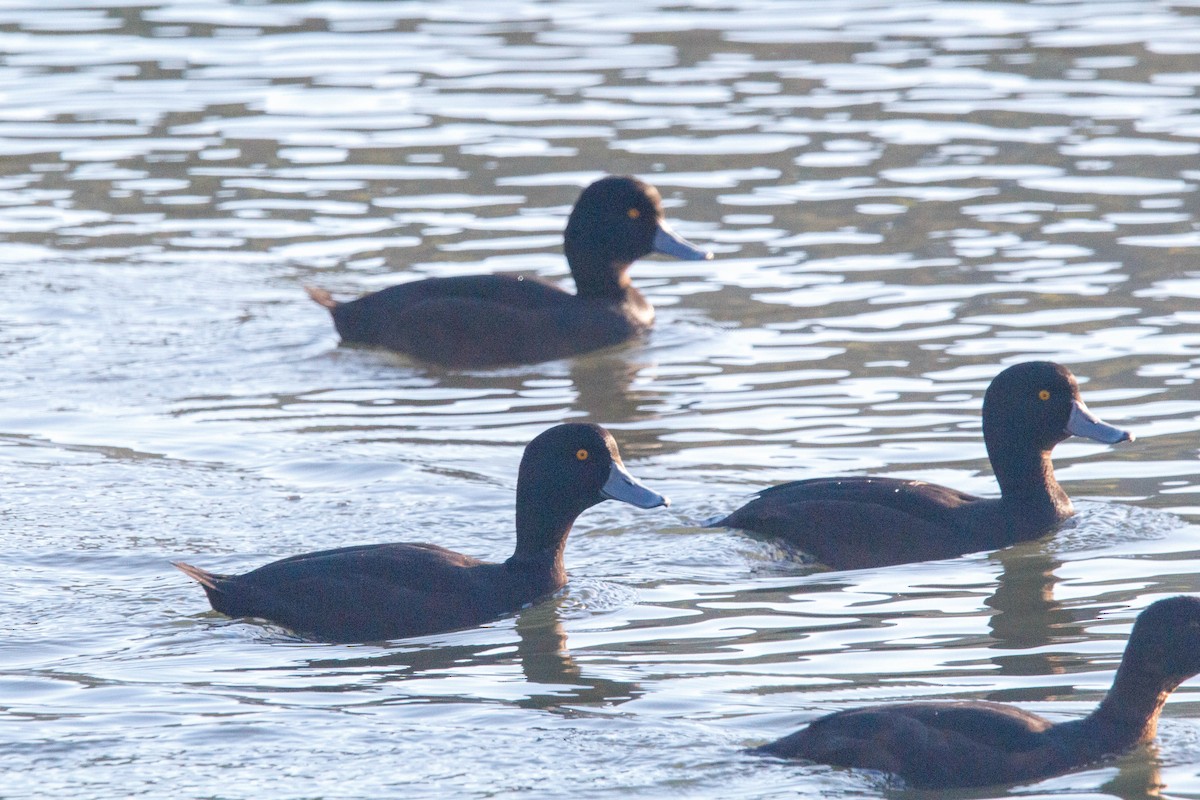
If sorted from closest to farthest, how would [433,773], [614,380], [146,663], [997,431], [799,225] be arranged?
1. [433,773]
2. [146,663]
3. [997,431]
4. [614,380]
5. [799,225]

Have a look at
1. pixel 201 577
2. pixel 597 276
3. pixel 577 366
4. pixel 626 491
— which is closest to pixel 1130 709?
pixel 626 491

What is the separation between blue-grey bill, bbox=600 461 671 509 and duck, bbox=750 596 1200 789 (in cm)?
236

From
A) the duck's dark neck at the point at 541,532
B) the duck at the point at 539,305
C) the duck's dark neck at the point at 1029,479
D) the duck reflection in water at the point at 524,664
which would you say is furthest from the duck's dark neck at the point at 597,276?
the duck reflection in water at the point at 524,664

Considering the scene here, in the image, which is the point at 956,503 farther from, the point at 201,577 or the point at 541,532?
the point at 201,577

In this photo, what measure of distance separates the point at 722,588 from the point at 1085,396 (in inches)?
148

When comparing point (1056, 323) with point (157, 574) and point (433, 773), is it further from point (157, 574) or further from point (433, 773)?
point (433, 773)

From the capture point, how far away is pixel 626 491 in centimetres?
962

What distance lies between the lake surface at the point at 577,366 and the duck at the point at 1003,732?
0.29ft

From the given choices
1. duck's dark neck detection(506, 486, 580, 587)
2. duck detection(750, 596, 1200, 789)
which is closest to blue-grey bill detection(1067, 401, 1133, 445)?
duck's dark neck detection(506, 486, 580, 587)

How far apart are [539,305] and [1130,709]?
748 centimetres

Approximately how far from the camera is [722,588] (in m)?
9.60

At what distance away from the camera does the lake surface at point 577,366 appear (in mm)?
7953

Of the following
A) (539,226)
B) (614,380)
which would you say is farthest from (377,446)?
(539,226)

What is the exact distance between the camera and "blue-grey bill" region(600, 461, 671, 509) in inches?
378
